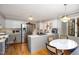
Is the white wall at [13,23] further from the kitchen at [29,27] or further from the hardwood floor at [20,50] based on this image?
the hardwood floor at [20,50]

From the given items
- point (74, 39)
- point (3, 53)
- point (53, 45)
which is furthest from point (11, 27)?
point (74, 39)

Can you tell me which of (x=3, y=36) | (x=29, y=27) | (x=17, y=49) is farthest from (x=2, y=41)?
(x=29, y=27)

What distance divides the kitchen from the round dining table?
0.30 ft

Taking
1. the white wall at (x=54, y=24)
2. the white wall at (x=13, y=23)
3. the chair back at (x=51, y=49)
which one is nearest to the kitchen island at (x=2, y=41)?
the white wall at (x=13, y=23)

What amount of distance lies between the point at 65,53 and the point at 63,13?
2.32 feet

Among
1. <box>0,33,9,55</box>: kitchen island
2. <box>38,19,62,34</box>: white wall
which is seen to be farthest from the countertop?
<box>38,19,62,34</box>: white wall

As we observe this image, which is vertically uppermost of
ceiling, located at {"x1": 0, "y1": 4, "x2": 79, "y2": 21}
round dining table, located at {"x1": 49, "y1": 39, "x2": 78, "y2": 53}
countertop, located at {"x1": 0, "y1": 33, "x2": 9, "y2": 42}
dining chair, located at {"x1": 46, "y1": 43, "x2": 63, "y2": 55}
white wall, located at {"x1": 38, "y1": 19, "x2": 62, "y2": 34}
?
ceiling, located at {"x1": 0, "y1": 4, "x2": 79, "y2": 21}

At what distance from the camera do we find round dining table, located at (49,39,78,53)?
1.62 meters

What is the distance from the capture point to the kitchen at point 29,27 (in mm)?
1603

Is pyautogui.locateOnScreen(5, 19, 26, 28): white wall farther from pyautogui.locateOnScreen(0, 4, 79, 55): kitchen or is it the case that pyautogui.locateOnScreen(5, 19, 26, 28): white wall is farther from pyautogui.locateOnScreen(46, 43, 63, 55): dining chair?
pyautogui.locateOnScreen(46, 43, 63, 55): dining chair

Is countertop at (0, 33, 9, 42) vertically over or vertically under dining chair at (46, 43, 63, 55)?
over

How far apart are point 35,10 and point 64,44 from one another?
2.67 ft

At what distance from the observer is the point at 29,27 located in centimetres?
172
